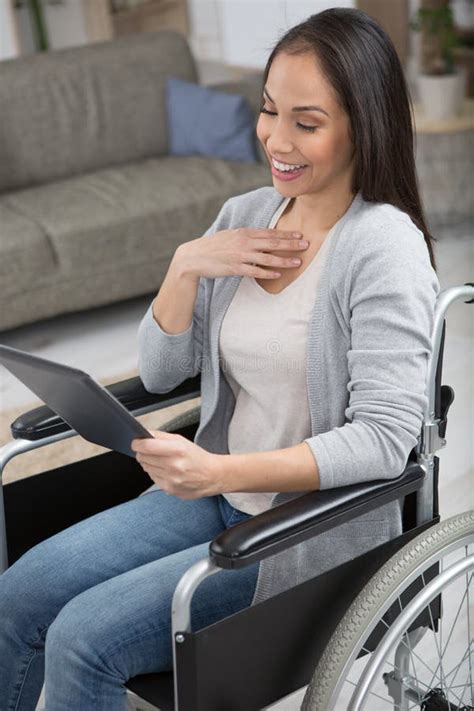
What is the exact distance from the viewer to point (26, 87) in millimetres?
3910

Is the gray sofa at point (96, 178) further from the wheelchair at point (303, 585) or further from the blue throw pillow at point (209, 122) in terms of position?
the wheelchair at point (303, 585)

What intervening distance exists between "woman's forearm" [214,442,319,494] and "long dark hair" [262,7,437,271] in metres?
0.35

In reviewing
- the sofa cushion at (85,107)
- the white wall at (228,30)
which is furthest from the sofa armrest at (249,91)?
the white wall at (228,30)

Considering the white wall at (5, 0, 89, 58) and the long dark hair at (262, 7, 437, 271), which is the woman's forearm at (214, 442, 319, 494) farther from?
the white wall at (5, 0, 89, 58)

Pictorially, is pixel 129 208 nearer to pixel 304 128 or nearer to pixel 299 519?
pixel 304 128

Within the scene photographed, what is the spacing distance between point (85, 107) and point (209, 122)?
17.3 inches

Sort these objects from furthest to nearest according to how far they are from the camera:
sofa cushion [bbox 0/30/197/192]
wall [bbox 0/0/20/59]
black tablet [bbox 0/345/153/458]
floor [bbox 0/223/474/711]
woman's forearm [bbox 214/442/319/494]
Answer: wall [bbox 0/0/20/59] → sofa cushion [bbox 0/30/197/192] → floor [bbox 0/223/474/711] → woman's forearm [bbox 214/442/319/494] → black tablet [bbox 0/345/153/458]

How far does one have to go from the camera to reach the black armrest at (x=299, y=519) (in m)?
1.20

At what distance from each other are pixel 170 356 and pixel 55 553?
1.01 ft

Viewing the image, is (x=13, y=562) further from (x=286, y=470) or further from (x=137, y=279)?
(x=137, y=279)

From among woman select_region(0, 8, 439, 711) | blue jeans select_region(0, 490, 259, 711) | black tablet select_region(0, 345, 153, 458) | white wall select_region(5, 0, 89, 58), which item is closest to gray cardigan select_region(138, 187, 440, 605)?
woman select_region(0, 8, 439, 711)

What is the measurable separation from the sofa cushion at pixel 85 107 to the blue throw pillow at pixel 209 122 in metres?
0.07

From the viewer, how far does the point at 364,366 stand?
135 cm

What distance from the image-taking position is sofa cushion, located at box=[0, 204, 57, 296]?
3.46 meters
